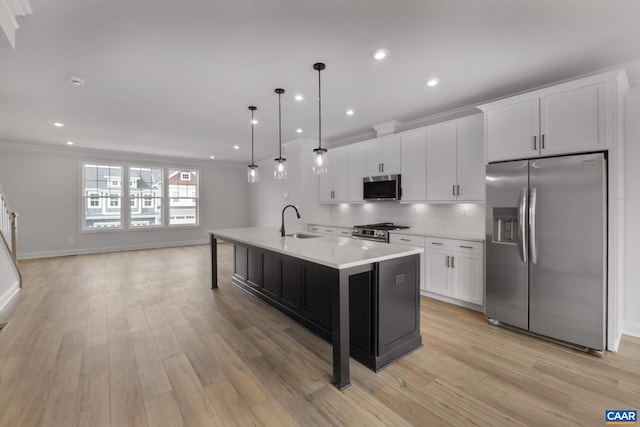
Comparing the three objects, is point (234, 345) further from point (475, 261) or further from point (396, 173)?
point (396, 173)


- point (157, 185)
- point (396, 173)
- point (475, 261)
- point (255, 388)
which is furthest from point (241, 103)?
point (157, 185)

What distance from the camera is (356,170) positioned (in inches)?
205

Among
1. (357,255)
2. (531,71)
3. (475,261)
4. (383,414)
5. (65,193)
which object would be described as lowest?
(383,414)

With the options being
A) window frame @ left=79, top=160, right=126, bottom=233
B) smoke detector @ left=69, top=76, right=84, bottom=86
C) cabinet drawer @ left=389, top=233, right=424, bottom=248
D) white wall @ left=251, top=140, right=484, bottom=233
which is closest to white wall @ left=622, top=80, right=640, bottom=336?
white wall @ left=251, top=140, right=484, bottom=233

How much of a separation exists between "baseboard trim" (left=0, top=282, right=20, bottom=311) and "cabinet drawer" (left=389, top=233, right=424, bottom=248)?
203 inches

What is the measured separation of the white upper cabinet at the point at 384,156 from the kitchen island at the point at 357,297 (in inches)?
83.0

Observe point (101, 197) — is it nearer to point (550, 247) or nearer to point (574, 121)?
point (550, 247)

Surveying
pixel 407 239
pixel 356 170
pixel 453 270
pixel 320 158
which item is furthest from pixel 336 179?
pixel 453 270

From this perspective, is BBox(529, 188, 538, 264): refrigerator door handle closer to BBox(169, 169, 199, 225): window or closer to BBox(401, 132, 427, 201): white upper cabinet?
BBox(401, 132, 427, 201): white upper cabinet

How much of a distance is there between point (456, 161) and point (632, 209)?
1.75m

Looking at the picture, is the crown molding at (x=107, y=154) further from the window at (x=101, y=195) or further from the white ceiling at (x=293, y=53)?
the white ceiling at (x=293, y=53)

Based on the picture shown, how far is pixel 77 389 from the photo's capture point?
1970mm

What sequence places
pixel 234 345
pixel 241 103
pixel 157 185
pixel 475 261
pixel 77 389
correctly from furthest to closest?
1. pixel 157 185
2. pixel 241 103
3. pixel 475 261
4. pixel 234 345
5. pixel 77 389

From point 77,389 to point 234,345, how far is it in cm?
111
